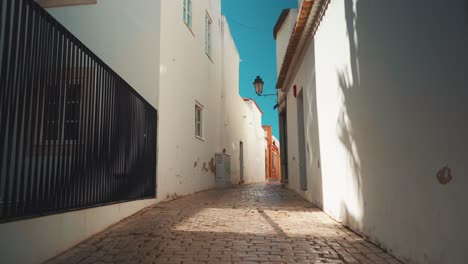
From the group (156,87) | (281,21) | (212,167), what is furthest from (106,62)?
(281,21)

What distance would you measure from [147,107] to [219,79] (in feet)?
28.5

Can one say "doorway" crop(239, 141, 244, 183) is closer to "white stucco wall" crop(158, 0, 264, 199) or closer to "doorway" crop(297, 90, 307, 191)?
"white stucco wall" crop(158, 0, 264, 199)

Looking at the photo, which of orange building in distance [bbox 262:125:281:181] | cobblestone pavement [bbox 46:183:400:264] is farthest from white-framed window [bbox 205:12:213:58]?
orange building in distance [bbox 262:125:281:181]

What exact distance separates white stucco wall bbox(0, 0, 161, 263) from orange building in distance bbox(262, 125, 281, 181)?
26470 millimetres

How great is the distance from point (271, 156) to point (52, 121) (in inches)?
1325

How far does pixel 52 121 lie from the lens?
2963 mm

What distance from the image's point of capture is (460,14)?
7.23 feet

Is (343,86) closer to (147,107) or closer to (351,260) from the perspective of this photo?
(351,260)

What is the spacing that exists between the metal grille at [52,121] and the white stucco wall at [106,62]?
1.18ft

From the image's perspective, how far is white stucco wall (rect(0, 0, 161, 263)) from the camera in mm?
3199

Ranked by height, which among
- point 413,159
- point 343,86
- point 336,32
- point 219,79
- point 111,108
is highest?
point 219,79

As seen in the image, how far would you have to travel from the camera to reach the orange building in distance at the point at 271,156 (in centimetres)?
3394

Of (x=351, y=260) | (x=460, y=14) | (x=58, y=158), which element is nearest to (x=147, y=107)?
(x=58, y=158)

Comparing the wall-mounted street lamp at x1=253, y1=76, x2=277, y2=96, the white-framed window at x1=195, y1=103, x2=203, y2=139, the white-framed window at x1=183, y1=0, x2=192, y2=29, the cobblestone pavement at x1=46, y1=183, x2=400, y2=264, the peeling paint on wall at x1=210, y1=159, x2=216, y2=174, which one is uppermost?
the white-framed window at x1=183, y1=0, x2=192, y2=29
